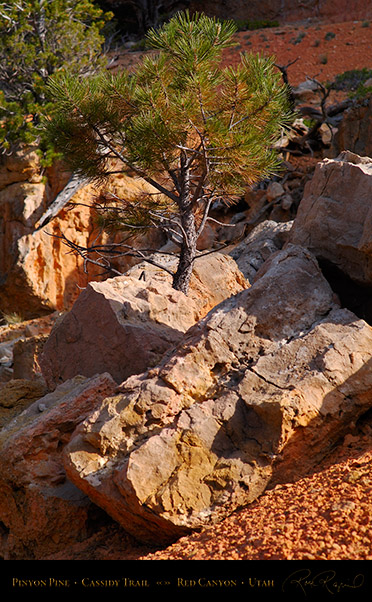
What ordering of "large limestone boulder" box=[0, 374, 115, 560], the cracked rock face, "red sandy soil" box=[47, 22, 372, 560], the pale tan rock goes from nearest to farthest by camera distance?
"red sandy soil" box=[47, 22, 372, 560] < the cracked rock face < "large limestone boulder" box=[0, 374, 115, 560] < the pale tan rock

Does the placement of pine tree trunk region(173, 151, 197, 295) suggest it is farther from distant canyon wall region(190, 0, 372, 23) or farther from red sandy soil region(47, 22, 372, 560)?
distant canyon wall region(190, 0, 372, 23)

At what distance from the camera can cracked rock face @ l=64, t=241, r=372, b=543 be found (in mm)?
4371

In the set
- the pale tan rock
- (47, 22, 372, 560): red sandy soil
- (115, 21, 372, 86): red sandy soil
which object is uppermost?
(115, 21, 372, 86): red sandy soil

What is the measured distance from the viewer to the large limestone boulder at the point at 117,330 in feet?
20.0

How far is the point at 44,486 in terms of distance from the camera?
5.20 meters

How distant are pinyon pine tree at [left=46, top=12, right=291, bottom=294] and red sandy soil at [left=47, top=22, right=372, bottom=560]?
159 inches

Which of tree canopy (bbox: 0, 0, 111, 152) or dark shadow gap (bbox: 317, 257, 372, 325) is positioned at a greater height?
tree canopy (bbox: 0, 0, 111, 152)

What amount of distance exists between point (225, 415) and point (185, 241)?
3991 millimetres

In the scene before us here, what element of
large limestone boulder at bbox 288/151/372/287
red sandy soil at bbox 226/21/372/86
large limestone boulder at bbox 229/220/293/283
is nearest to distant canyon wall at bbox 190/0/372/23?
red sandy soil at bbox 226/21/372/86

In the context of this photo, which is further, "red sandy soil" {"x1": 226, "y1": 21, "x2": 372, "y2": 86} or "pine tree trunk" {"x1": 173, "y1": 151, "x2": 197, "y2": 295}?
"red sandy soil" {"x1": 226, "y1": 21, "x2": 372, "y2": 86}

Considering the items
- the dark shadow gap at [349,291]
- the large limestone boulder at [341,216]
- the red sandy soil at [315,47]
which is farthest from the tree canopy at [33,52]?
the dark shadow gap at [349,291]

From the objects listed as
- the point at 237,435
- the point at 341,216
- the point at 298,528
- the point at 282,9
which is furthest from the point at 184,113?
the point at 282,9

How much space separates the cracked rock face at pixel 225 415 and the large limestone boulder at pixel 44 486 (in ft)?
1.62

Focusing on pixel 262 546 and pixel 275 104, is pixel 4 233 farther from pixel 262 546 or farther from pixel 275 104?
pixel 262 546
